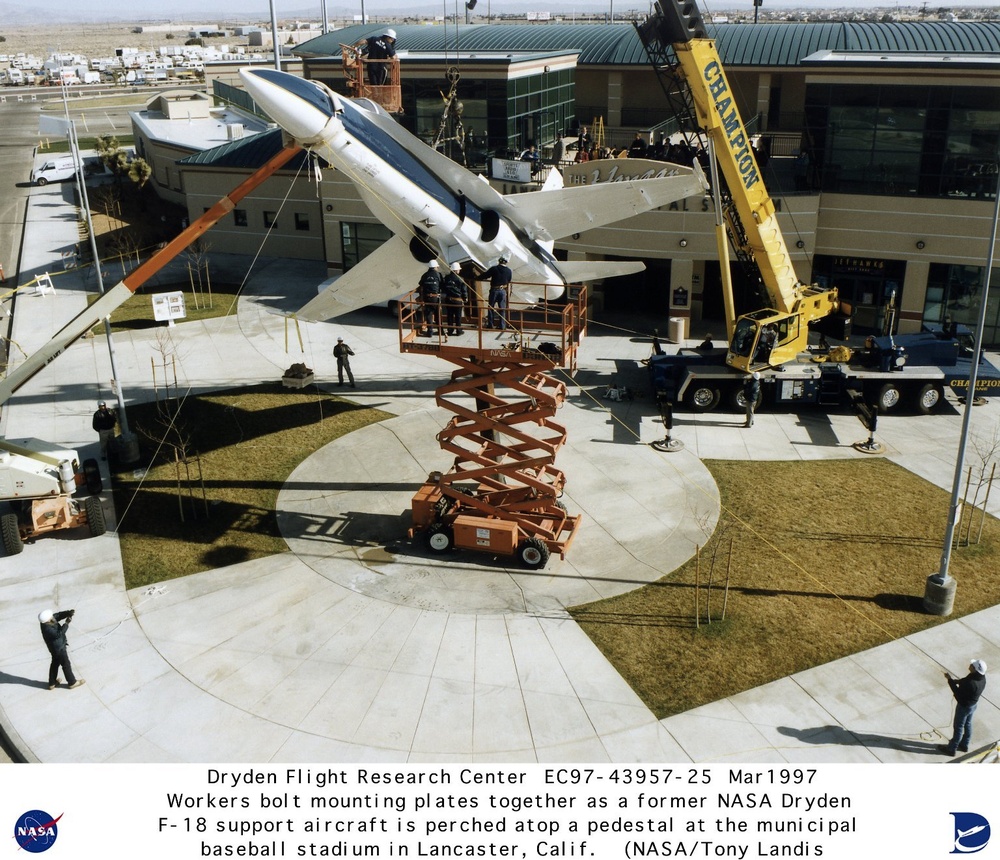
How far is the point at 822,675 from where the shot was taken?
59.7 ft

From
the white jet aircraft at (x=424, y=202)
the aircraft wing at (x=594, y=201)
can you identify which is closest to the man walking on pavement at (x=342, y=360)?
the white jet aircraft at (x=424, y=202)

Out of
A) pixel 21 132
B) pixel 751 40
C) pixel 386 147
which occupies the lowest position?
pixel 21 132

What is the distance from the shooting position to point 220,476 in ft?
87.6

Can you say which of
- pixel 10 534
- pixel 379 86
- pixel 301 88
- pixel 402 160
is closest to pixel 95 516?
pixel 10 534

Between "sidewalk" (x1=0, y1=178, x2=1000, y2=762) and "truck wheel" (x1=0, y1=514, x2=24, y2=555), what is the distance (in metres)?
0.27

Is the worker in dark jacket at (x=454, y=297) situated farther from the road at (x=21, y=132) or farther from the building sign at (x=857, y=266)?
the building sign at (x=857, y=266)

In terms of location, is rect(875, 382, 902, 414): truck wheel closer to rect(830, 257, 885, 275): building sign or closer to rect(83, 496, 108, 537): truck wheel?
rect(830, 257, 885, 275): building sign

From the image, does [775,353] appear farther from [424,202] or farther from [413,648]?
[413,648]

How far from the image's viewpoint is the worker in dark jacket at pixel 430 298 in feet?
74.4

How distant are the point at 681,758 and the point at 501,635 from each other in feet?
16.3

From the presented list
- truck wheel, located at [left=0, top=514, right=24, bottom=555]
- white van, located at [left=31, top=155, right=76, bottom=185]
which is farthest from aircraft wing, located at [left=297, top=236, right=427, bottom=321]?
white van, located at [left=31, top=155, right=76, bottom=185]

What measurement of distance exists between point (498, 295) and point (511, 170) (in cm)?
1638
